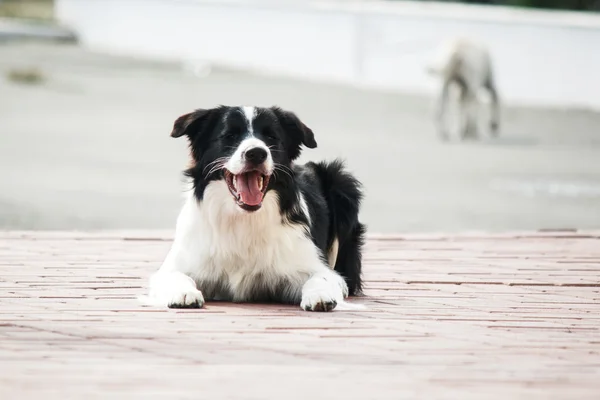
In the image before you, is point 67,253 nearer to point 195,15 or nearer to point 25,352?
point 25,352

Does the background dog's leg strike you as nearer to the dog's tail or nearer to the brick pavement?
the brick pavement

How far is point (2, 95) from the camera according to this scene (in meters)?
23.6

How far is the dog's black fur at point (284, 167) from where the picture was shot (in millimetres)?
6699

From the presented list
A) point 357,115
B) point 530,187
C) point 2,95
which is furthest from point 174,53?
point 530,187

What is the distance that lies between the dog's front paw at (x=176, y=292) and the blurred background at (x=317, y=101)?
4952mm

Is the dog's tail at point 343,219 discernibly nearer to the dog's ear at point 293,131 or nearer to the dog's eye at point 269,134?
the dog's ear at point 293,131

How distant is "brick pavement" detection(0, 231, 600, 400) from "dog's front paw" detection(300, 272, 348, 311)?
78mm

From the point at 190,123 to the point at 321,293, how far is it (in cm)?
111

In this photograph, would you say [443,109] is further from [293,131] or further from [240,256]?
[240,256]

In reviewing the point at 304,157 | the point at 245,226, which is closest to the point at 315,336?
the point at 245,226

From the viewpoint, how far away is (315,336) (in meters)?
5.88

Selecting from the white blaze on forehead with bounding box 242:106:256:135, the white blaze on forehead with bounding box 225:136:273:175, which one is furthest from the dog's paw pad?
the white blaze on forehead with bounding box 242:106:256:135

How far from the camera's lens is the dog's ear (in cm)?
690

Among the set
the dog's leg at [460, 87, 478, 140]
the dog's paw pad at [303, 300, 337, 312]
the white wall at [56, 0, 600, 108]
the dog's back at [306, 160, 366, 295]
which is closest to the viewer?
the dog's paw pad at [303, 300, 337, 312]
